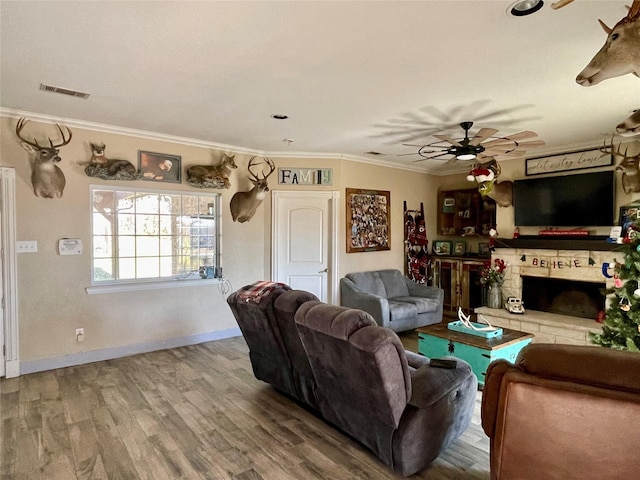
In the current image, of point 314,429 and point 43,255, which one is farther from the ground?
point 43,255

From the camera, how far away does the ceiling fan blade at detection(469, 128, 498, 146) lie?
330 cm

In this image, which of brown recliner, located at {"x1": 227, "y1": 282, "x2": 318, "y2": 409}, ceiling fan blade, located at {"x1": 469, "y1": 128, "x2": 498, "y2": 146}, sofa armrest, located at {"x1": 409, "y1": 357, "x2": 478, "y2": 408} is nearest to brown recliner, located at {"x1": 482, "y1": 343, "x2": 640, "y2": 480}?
sofa armrest, located at {"x1": 409, "y1": 357, "x2": 478, "y2": 408}

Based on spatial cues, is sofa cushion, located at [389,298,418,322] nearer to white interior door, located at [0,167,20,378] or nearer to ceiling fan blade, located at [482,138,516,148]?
ceiling fan blade, located at [482,138,516,148]

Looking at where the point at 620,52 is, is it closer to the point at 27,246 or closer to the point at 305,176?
the point at 305,176

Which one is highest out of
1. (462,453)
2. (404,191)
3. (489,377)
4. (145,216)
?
(404,191)

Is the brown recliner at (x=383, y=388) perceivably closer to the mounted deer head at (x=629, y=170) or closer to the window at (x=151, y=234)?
the window at (x=151, y=234)

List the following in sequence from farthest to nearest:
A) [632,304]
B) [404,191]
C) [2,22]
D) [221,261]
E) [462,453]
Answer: [404,191], [221,261], [632,304], [462,453], [2,22]

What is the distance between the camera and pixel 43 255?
387cm

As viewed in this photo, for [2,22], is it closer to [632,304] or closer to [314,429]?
[314,429]

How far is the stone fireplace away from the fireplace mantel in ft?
0.18

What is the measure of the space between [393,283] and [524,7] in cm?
449

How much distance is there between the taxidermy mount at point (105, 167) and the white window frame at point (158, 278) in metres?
0.16

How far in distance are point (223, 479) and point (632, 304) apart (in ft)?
9.79

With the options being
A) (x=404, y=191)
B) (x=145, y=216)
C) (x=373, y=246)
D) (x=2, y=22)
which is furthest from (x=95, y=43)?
(x=404, y=191)
